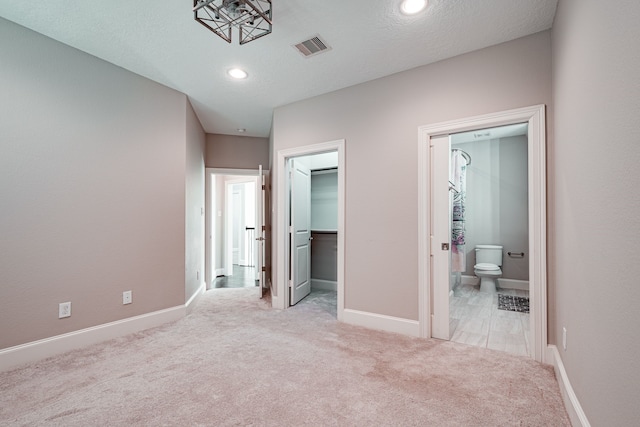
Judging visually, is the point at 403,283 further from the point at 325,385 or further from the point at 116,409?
the point at 116,409

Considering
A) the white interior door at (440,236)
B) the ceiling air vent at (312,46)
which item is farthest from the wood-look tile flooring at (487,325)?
the ceiling air vent at (312,46)

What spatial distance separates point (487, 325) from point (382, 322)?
47.2 inches

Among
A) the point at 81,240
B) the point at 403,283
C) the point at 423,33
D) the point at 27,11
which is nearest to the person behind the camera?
the point at 27,11

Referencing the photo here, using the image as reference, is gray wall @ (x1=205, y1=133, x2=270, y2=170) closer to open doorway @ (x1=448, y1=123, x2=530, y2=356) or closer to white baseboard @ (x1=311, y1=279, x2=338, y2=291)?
white baseboard @ (x1=311, y1=279, x2=338, y2=291)

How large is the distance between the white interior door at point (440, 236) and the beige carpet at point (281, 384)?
228 mm

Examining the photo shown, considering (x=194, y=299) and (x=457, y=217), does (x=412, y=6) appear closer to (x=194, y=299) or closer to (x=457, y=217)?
(x=457, y=217)

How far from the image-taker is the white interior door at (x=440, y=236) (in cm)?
262

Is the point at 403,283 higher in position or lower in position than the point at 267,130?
lower

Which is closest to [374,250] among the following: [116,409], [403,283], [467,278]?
[403,283]

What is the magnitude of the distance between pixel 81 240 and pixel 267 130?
3.02m

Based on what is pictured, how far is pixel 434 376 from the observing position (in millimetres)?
1988

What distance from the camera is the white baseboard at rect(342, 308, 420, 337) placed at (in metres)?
2.70

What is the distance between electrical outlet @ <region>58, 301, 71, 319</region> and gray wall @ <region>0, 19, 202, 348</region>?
3 centimetres

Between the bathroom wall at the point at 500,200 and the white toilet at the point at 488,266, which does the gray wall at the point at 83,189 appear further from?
the bathroom wall at the point at 500,200
